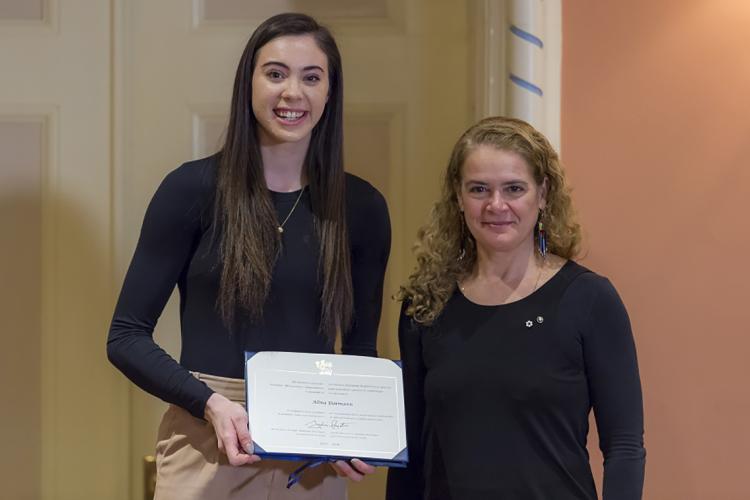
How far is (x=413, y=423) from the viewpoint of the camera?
193 centimetres

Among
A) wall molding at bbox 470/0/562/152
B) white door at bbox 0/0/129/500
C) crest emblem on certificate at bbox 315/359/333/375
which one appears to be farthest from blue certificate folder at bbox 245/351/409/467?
white door at bbox 0/0/129/500

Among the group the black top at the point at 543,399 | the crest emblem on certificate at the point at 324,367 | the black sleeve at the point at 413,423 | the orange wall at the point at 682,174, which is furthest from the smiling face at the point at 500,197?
the orange wall at the point at 682,174

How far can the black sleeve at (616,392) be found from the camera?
1757mm

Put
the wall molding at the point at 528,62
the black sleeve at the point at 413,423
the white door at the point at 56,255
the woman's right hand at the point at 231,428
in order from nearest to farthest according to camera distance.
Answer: the woman's right hand at the point at 231,428 → the black sleeve at the point at 413,423 → the wall molding at the point at 528,62 → the white door at the point at 56,255

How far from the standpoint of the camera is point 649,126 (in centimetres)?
228

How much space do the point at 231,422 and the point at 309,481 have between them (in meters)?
0.22

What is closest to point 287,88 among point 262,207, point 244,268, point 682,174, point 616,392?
point 262,207

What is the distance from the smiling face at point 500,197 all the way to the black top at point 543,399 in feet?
0.40

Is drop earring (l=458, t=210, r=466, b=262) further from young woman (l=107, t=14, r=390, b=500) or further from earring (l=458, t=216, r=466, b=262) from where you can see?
young woman (l=107, t=14, r=390, b=500)

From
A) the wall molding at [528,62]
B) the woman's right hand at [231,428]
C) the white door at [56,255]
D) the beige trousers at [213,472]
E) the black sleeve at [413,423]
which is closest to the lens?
the woman's right hand at [231,428]

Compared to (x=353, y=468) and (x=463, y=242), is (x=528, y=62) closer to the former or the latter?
(x=463, y=242)

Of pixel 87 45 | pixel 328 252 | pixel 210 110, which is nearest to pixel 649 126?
pixel 328 252

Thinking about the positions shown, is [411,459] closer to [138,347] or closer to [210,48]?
[138,347]
